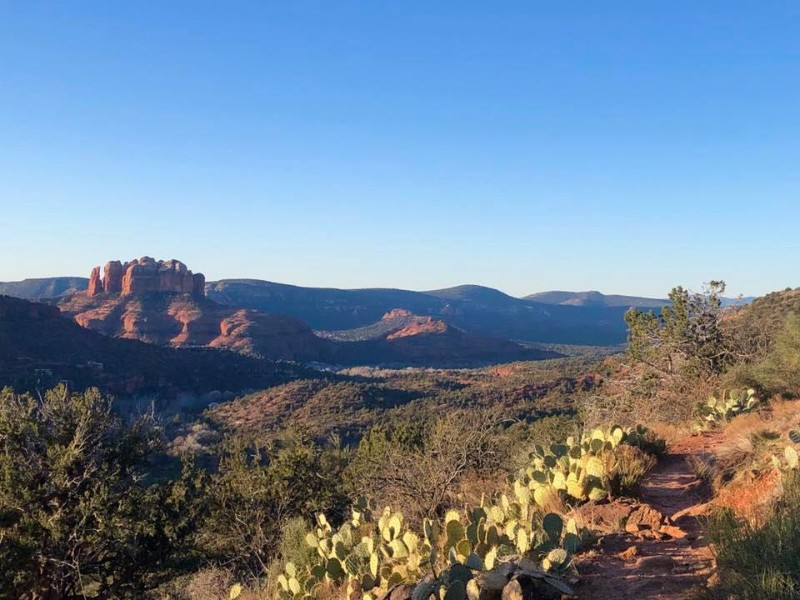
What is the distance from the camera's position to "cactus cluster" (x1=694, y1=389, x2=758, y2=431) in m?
10.9

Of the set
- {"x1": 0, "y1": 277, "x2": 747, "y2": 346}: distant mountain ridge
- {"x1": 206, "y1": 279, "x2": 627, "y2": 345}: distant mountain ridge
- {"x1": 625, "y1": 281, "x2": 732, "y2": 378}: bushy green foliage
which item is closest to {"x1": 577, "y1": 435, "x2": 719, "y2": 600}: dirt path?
{"x1": 625, "y1": 281, "x2": 732, "y2": 378}: bushy green foliage

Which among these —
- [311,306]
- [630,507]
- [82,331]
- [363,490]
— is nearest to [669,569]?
[630,507]

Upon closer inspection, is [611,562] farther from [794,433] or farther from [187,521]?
[187,521]

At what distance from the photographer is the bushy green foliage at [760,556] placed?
2.91m

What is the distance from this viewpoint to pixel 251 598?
693 centimetres

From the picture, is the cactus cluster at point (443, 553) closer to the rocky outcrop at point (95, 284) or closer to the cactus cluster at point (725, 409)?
the cactus cluster at point (725, 409)

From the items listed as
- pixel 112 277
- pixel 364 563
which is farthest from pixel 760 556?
pixel 112 277

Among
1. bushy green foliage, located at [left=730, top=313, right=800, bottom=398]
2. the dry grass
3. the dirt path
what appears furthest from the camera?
bushy green foliage, located at [left=730, top=313, right=800, bottom=398]

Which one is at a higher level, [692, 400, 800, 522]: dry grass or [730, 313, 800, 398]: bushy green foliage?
[730, 313, 800, 398]: bushy green foliage

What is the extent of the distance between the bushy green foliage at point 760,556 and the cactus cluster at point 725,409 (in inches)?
308

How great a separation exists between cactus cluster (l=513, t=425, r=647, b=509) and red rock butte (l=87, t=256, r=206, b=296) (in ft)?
382

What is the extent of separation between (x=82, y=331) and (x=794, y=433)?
238ft

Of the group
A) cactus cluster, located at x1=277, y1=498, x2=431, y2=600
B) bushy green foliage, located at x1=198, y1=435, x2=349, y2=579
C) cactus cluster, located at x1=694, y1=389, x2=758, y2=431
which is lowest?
bushy green foliage, located at x1=198, y1=435, x2=349, y2=579

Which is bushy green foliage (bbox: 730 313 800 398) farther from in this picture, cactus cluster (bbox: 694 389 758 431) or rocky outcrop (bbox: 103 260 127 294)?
rocky outcrop (bbox: 103 260 127 294)
